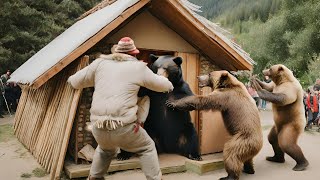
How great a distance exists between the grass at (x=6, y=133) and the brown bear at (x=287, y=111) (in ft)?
24.1

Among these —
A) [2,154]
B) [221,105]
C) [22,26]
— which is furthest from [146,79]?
[22,26]

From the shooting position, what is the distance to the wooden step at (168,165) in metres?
6.35

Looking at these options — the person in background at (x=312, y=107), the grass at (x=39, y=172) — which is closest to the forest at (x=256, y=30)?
the person in background at (x=312, y=107)

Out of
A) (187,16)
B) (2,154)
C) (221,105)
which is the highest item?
(187,16)

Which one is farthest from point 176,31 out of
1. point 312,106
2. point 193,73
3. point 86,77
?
point 312,106

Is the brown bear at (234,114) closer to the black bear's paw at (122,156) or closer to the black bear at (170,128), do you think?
the black bear at (170,128)

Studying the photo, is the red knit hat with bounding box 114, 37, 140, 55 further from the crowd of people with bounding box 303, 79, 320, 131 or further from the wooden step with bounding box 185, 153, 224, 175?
the crowd of people with bounding box 303, 79, 320, 131

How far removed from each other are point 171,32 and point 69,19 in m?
16.0

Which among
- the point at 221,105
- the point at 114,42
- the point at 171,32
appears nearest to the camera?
the point at 221,105

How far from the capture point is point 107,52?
290 inches

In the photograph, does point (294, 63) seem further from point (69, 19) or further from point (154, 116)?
point (154, 116)

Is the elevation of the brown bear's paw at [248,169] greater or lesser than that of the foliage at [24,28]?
lesser

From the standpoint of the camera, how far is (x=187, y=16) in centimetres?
717

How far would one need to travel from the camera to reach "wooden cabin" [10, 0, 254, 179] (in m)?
6.39
